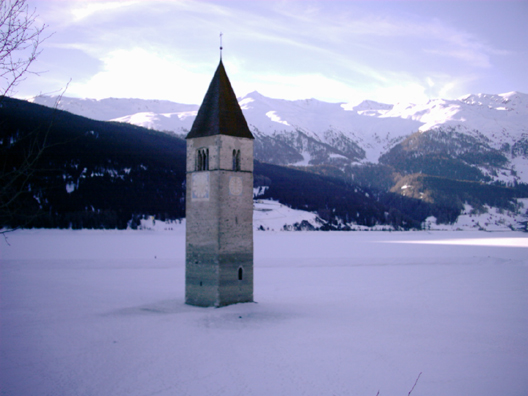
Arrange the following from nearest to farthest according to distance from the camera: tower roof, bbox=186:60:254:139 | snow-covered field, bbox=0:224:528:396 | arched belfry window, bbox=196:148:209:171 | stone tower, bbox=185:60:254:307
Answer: snow-covered field, bbox=0:224:528:396 → stone tower, bbox=185:60:254:307 → tower roof, bbox=186:60:254:139 → arched belfry window, bbox=196:148:209:171

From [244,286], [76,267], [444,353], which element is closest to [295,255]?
[76,267]

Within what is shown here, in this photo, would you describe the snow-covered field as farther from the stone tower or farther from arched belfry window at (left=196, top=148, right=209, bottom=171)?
arched belfry window at (left=196, top=148, right=209, bottom=171)

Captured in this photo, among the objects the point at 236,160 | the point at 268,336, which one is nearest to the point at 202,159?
the point at 236,160

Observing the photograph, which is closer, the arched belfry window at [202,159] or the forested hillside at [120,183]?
the arched belfry window at [202,159]

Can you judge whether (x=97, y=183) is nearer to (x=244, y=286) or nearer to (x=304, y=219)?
(x=304, y=219)

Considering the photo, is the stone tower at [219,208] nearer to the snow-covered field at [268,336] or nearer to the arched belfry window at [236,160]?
the arched belfry window at [236,160]

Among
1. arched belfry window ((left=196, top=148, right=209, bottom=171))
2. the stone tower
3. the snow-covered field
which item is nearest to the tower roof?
the stone tower

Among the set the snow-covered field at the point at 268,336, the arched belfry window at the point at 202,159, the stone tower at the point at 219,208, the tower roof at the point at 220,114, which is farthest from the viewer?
the arched belfry window at the point at 202,159

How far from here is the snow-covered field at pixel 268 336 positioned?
17.6 meters

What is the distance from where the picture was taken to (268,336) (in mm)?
23000

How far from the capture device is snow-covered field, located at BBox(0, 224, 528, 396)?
57.8 feet

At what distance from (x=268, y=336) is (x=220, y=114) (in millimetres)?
13710

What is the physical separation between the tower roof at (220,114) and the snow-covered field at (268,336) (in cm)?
1074

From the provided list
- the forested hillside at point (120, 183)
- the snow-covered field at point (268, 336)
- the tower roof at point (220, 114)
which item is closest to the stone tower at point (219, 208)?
the tower roof at point (220, 114)
